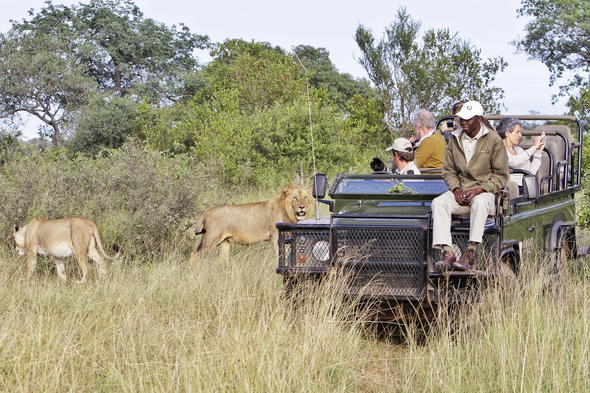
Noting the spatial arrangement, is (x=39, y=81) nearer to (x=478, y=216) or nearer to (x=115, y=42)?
(x=115, y=42)

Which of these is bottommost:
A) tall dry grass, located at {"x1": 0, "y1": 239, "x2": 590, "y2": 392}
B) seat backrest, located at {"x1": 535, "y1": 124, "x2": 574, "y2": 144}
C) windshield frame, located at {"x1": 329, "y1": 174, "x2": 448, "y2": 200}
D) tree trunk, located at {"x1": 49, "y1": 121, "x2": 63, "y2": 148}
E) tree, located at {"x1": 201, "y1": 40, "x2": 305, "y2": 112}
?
tall dry grass, located at {"x1": 0, "y1": 239, "x2": 590, "y2": 392}

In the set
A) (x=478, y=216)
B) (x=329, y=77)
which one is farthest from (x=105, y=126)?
(x=478, y=216)

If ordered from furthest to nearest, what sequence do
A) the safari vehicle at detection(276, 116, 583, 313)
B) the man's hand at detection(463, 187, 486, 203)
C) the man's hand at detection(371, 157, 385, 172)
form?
the man's hand at detection(371, 157, 385, 172) < the man's hand at detection(463, 187, 486, 203) < the safari vehicle at detection(276, 116, 583, 313)

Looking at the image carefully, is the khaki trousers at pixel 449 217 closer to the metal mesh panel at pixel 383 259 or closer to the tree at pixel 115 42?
the metal mesh panel at pixel 383 259

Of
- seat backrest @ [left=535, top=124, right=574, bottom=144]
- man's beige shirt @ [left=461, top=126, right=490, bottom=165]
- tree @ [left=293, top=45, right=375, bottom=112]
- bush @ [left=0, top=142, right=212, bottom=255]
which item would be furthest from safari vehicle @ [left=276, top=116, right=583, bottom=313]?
tree @ [left=293, top=45, right=375, bottom=112]

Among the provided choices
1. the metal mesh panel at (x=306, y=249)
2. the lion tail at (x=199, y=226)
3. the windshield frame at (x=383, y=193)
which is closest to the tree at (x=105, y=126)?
the lion tail at (x=199, y=226)

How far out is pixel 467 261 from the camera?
18.8ft

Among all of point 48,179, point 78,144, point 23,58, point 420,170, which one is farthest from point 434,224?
point 23,58

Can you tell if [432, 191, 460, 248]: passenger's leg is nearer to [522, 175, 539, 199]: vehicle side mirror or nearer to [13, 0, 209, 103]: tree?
[522, 175, 539, 199]: vehicle side mirror

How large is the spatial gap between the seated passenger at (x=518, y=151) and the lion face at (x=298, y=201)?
8.14ft

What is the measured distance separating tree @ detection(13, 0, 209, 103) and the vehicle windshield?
31.7 meters

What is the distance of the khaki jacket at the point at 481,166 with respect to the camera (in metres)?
6.32

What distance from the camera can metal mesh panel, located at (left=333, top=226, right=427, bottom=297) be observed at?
594 cm

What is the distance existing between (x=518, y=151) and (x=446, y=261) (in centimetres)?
243
